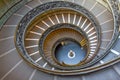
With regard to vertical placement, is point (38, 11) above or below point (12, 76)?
above

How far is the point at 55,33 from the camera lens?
42.5 feet

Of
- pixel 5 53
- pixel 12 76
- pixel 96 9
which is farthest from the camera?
pixel 96 9

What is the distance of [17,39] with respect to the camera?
31.7 ft

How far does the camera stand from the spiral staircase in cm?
852

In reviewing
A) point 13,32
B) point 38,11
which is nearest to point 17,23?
point 13,32

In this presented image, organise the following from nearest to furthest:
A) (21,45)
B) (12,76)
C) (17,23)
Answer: (12,76) → (21,45) → (17,23)

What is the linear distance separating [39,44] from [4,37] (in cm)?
229

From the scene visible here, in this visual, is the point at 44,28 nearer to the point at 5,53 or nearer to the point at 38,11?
the point at 38,11

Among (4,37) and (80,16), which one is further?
(80,16)

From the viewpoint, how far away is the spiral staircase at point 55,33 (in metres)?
8.52

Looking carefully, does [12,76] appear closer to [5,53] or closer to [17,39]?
[5,53]

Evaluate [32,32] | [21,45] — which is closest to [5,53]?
[21,45]

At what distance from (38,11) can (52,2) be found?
956 millimetres

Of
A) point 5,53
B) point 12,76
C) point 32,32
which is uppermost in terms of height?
point 32,32
